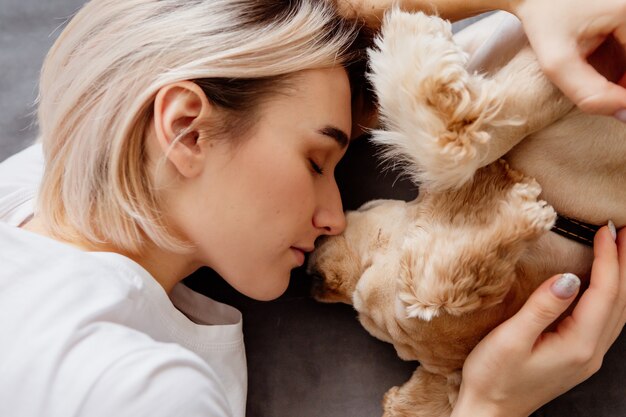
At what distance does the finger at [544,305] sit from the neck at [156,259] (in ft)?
2.00

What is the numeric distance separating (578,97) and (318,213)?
0.47 meters

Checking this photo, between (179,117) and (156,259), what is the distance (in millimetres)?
315

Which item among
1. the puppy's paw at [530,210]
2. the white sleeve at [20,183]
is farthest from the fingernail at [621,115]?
the white sleeve at [20,183]

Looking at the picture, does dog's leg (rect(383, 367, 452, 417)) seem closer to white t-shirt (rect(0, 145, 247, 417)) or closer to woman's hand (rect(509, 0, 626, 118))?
white t-shirt (rect(0, 145, 247, 417))

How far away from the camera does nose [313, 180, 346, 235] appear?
1051mm

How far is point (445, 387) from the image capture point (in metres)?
1.05

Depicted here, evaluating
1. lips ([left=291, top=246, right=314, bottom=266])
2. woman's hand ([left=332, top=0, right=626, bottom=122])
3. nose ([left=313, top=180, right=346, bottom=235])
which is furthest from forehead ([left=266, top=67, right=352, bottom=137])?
woman's hand ([left=332, top=0, right=626, bottom=122])

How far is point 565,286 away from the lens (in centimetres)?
85

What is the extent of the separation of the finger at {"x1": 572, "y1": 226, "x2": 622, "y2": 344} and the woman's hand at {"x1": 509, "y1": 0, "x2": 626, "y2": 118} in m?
0.21

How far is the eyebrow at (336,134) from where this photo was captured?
0.98 meters

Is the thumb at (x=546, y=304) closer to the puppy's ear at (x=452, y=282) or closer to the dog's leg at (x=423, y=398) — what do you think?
the puppy's ear at (x=452, y=282)

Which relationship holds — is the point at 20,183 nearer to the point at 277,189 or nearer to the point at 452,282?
the point at 277,189

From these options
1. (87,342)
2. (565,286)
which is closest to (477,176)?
(565,286)

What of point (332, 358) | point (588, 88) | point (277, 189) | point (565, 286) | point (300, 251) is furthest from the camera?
point (332, 358)
